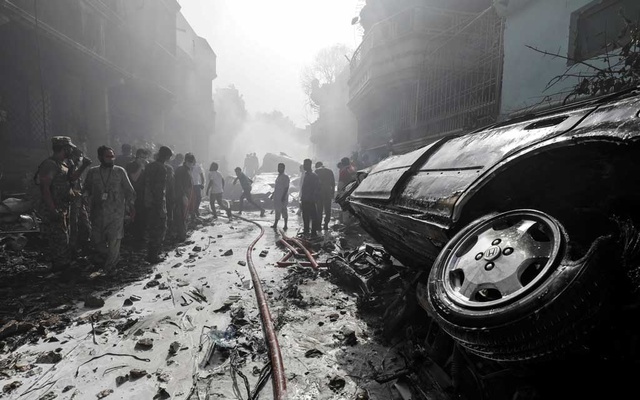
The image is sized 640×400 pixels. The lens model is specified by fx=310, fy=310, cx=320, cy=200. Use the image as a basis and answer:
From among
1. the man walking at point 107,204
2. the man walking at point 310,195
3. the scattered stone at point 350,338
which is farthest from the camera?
the man walking at point 310,195

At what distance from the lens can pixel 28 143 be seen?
9070 mm

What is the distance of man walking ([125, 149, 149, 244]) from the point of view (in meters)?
6.15

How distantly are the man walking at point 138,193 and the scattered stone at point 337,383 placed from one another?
5283 millimetres

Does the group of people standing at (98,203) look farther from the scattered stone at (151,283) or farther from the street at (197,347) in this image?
the street at (197,347)

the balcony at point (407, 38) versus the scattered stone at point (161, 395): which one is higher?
the balcony at point (407, 38)

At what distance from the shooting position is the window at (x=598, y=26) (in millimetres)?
5066

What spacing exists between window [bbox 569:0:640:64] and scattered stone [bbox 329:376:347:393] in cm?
605

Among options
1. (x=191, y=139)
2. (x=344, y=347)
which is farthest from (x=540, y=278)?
(x=191, y=139)

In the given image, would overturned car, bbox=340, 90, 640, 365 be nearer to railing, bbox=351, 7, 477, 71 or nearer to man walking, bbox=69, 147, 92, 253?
man walking, bbox=69, 147, 92, 253

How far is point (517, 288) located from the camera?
1.32 meters

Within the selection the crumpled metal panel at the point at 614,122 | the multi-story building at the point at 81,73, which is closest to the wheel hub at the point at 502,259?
the crumpled metal panel at the point at 614,122

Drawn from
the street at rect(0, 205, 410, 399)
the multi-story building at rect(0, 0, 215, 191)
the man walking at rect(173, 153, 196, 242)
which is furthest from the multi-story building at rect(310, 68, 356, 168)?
the street at rect(0, 205, 410, 399)

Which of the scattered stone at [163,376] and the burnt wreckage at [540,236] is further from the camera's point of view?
the scattered stone at [163,376]

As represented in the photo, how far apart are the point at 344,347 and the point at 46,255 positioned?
215 inches
